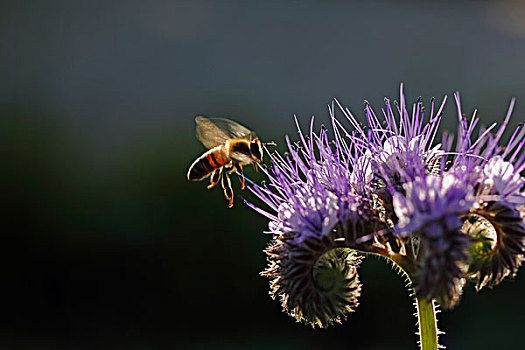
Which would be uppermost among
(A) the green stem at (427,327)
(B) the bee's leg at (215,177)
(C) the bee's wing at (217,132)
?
(C) the bee's wing at (217,132)

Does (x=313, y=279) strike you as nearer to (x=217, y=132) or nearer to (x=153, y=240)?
(x=217, y=132)

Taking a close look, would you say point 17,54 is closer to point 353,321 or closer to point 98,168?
point 98,168

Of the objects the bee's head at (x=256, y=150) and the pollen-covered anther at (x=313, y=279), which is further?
the bee's head at (x=256, y=150)

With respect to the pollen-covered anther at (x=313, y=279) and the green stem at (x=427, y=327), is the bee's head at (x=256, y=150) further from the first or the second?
the green stem at (x=427, y=327)

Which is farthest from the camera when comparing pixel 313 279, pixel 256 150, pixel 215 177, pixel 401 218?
pixel 215 177

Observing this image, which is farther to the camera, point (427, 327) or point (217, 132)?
point (217, 132)

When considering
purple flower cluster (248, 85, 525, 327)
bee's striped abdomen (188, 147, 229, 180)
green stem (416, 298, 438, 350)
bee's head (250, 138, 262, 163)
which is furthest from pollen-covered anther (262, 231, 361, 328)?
bee's striped abdomen (188, 147, 229, 180)

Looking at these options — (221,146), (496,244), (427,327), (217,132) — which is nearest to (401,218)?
(496,244)

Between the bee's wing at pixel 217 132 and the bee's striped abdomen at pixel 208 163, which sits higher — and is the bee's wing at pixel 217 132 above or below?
above

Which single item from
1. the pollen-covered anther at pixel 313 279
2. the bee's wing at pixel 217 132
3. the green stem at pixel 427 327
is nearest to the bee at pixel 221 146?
the bee's wing at pixel 217 132
